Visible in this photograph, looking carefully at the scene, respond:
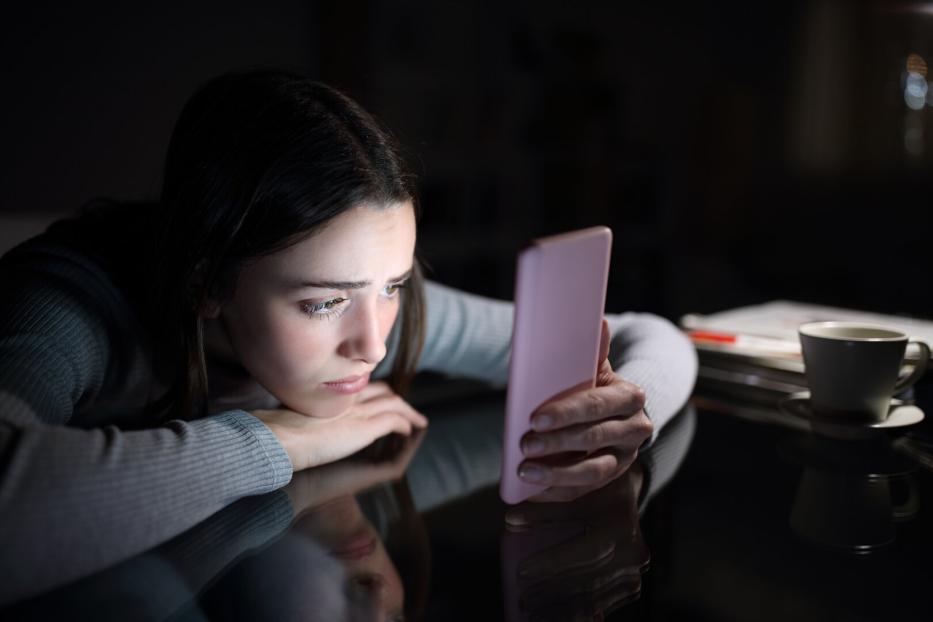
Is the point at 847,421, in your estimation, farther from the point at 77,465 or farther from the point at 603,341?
the point at 77,465

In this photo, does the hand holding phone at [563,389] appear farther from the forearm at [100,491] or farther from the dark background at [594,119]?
the dark background at [594,119]

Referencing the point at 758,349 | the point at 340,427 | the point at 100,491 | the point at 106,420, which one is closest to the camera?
the point at 100,491

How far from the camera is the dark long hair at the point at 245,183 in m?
0.74

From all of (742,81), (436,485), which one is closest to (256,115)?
(436,485)

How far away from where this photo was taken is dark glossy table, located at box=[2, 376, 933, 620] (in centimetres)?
53

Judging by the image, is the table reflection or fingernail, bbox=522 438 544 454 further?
fingernail, bbox=522 438 544 454

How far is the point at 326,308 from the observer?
0.75 m

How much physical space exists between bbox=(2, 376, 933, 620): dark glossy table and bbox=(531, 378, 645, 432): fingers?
70 millimetres

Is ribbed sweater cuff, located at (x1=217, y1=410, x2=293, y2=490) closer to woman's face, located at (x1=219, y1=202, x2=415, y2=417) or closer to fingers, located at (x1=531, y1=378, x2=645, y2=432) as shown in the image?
woman's face, located at (x1=219, y1=202, x2=415, y2=417)

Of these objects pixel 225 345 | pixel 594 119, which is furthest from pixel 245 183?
pixel 594 119

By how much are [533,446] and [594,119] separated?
10.1ft

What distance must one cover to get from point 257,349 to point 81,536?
258 mm

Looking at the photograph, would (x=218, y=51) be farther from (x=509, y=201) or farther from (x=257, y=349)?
(x=257, y=349)

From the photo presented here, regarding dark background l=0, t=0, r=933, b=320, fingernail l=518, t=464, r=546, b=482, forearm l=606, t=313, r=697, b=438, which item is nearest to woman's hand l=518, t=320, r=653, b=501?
fingernail l=518, t=464, r=546, b=482
